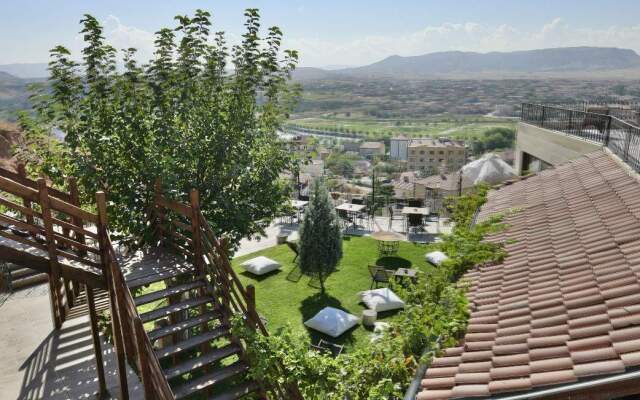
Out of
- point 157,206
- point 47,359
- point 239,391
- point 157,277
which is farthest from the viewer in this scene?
point 47,359

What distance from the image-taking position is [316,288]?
16656 millimetres

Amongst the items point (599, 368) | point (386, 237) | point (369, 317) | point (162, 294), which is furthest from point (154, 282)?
point (386, 237)

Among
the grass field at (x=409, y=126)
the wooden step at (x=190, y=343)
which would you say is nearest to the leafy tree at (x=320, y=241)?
the wooden step at (x=190, y=343)

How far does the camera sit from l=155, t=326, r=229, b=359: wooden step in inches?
233

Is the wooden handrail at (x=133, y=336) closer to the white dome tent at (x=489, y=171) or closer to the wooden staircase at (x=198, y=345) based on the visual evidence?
the wooden staircase at (x=198, y=345)

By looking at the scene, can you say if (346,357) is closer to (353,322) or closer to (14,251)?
(14,251)

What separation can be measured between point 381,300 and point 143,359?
33.8ft

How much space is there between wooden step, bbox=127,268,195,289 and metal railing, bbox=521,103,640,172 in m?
7.49

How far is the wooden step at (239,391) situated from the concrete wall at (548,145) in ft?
28.9

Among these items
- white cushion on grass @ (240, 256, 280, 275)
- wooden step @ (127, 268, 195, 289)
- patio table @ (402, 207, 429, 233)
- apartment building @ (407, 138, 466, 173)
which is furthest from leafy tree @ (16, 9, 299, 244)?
apartment building @ (407, 138, 466, 173)

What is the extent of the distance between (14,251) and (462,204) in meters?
8.15

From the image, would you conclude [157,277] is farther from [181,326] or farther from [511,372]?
[511,372]

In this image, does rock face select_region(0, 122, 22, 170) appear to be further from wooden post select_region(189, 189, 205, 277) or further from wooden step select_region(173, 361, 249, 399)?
wooden step select_region(173, 361, 249, 399)

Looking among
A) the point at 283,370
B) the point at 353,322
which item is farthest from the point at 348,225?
the point at 283,370
